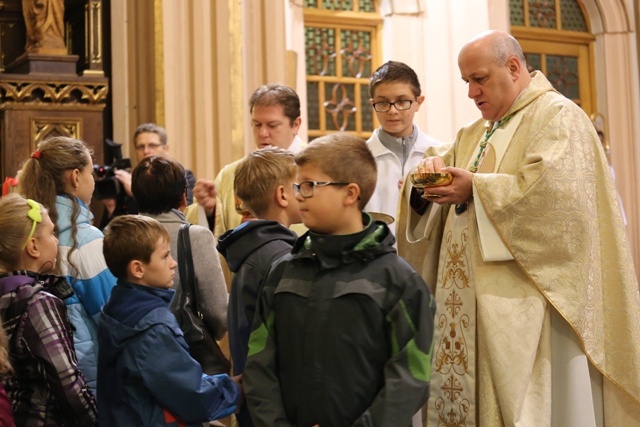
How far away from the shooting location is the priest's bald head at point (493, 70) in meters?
3.95

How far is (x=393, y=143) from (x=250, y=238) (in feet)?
5.53

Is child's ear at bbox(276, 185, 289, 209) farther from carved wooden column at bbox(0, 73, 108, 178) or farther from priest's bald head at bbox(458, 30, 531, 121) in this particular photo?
carved wooden column at bbox(0, 73, 108, 178)

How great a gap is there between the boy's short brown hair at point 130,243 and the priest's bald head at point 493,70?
53.7 inches

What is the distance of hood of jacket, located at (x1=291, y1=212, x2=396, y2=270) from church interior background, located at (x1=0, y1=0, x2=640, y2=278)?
150 inches

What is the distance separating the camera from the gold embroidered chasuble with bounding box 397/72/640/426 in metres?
3.83

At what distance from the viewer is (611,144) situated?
10.0m

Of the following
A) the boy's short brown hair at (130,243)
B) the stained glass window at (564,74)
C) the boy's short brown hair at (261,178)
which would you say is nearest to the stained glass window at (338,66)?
the stained glass window at (564,74)

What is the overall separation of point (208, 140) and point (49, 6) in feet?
4.17

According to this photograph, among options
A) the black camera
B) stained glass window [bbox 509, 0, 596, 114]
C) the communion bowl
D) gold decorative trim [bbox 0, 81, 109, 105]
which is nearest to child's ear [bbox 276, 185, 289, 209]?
the communion bowl

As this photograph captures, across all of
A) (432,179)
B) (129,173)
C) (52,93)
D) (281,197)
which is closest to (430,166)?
(432,179)

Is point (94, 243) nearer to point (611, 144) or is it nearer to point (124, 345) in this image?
point (124, 345)

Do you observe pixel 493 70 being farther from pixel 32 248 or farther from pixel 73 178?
pixel 32 248

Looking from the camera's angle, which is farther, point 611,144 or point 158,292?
point 611,144

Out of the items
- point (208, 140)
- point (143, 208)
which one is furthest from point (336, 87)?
point (143, 208)
